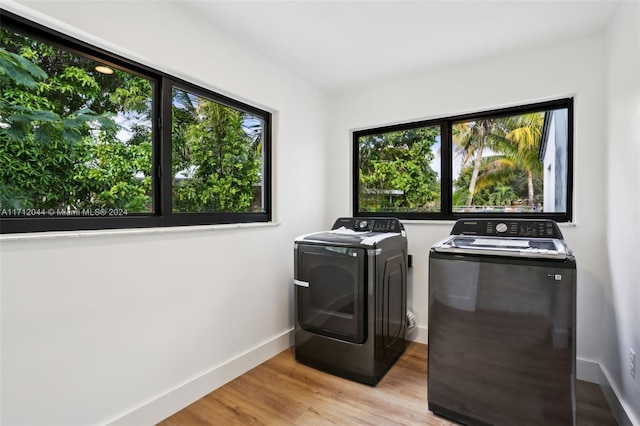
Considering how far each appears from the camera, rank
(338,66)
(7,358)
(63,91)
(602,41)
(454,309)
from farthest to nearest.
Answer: (338,66) → (602,41) → (454,309) → (63,91) → (7,358)

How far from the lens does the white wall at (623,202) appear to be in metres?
1.59

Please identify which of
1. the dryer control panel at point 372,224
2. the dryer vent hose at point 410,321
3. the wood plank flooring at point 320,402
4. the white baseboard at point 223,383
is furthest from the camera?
the dryer vent hose at point 410,321

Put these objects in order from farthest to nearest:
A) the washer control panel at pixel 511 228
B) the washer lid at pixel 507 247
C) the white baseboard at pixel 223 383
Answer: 1. the washer control panel at pixel 511 228
2. the white baseboard at pixel 223 383
3. the washer lid at pixel 507 247

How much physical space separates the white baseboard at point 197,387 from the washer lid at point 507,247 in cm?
155

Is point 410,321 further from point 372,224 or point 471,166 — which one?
point 471,166

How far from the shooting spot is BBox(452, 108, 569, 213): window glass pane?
2.41m

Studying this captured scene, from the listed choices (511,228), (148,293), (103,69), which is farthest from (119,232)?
(511,228)

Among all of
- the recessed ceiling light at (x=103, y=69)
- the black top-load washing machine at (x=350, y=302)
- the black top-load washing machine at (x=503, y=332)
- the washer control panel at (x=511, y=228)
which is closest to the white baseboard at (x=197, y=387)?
the black top-load washing machine at (x=350, y=302)

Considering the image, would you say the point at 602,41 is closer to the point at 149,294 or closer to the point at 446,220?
the point at 446,220

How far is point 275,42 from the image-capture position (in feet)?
7.44

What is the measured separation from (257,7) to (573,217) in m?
2.52

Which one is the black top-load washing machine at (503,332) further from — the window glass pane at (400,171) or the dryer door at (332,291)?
the window glass pane at (400,171)

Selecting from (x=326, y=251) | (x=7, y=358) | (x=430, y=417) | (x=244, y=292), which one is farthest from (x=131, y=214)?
(x=430, y=417)

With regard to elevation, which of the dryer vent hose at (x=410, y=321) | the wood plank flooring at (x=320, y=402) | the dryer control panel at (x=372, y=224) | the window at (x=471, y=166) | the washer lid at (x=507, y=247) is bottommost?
the wood plank flooring at (x=320, y=402)
